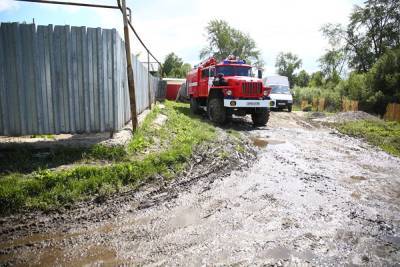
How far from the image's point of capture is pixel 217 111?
40.2 ft

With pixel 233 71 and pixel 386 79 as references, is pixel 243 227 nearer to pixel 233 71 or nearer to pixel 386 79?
pixel 233 71

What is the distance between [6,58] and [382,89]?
67.2ft

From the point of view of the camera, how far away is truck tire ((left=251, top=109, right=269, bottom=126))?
12.4 meters

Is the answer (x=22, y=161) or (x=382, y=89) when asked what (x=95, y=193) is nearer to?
(x=22, y=161)

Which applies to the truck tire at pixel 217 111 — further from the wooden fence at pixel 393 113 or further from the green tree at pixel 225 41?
the green tree at pixel 225 41

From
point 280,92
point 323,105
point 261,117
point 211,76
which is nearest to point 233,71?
point 211,76

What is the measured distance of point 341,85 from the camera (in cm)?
2509

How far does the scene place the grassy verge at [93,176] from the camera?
13.9 feet

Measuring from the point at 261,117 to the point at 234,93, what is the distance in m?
1.55

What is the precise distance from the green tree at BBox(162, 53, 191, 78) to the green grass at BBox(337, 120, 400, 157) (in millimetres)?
48845

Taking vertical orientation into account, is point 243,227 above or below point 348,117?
below

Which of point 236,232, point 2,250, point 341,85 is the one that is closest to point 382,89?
point 341,85

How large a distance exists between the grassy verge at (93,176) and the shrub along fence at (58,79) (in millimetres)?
857

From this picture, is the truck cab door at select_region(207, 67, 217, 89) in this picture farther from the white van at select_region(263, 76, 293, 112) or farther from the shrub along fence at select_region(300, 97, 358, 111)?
the shrub along fence at select_region(300, 97, 358, 111)
